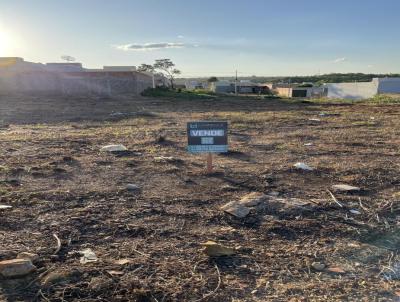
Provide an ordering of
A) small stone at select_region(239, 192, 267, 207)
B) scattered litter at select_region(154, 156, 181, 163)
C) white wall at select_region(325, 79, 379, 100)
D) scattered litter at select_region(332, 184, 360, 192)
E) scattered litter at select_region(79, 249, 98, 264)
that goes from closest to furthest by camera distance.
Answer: scattered litter at select_region(79, 249, 98, 264)
small stone at select_region(239, 192, 267, 207)
scattered litter at select_region(332, 184, 360, 192)
scattered litter at select_region(154, 156, 181, 163)
white wall at select_region(325, 79, 379, 100)

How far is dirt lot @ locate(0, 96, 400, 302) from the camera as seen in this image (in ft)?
10.1

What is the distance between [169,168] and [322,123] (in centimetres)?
928

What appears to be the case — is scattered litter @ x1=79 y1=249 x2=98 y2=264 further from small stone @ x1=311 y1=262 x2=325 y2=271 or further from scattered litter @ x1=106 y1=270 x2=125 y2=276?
small stone @ x1=311 y1=262 x2=325 y2=271

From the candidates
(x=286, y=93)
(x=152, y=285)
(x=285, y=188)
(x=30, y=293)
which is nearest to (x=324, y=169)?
(x=285, y=188)

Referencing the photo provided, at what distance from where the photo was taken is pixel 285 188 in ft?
18.6

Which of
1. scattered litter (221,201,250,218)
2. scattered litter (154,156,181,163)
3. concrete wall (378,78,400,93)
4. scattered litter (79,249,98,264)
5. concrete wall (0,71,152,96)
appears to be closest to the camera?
scattered litter (79,249,98,264)

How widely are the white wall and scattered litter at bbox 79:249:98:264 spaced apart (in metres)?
48.6

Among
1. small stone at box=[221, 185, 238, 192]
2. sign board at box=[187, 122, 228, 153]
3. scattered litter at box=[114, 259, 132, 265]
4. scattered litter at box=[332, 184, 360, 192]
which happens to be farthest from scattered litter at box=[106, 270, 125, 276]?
scattered litter at box=[332, 184, 360, 192]

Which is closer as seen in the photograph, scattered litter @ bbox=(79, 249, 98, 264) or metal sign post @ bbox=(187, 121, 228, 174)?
scattered litter @ bbox=(79, 249, 98, 264)

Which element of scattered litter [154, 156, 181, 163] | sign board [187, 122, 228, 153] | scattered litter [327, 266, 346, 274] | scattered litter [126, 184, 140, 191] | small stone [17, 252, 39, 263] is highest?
sign board [187, 122, 228, 153]

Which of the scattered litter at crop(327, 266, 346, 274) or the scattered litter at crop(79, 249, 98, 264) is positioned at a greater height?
the scattered litter at crop(79, 249, 98, 264)

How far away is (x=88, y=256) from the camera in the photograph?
Result: 3.52 metres

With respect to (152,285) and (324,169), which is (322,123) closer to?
(324,169)

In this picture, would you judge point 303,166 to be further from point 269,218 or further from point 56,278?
point 56,278
